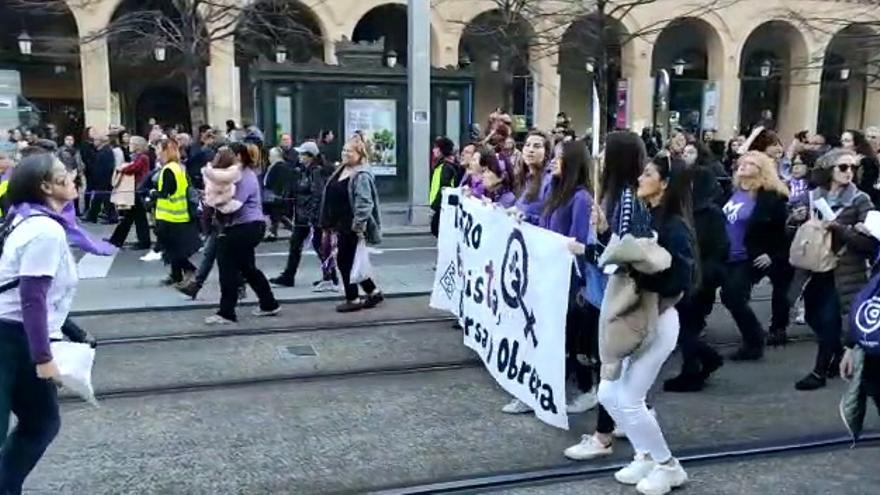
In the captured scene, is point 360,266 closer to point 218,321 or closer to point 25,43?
point 218,321

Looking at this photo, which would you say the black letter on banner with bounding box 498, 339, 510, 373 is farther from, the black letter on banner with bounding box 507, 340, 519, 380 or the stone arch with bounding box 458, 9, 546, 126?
the stone arch with bounding box 458, 9, 546, 126

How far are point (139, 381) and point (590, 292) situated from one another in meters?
3.35

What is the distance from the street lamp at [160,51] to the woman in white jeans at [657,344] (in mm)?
21005

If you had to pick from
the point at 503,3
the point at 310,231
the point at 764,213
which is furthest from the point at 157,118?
the point at 764,213

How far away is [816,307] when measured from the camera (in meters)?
6.59

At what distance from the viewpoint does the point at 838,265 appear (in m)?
6.30

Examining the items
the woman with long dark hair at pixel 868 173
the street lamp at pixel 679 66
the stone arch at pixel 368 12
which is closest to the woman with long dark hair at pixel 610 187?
the woman with long dark hair at pixel 868 173

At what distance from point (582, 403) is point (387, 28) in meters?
26.4

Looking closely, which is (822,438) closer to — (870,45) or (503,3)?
(503,3)

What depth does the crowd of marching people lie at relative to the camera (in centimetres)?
430

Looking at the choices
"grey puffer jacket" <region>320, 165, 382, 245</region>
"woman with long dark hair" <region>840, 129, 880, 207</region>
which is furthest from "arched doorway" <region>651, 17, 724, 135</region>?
"grey puffer jacket" <region>320, 165, 382, 245</region>

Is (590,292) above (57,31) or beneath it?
beneath

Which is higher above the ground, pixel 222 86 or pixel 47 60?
pixel 47 60

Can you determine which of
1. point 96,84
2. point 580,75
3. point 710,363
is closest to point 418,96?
point 710,363
